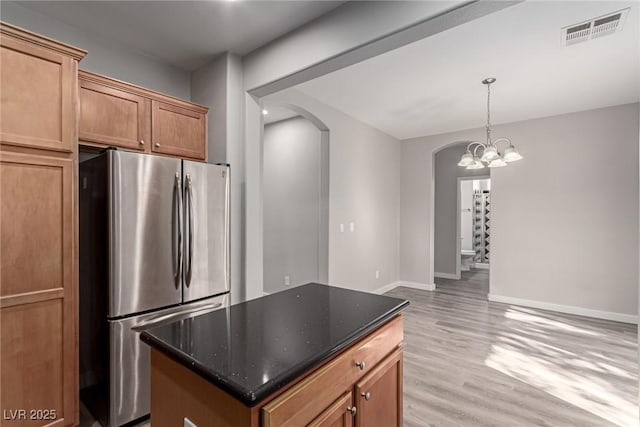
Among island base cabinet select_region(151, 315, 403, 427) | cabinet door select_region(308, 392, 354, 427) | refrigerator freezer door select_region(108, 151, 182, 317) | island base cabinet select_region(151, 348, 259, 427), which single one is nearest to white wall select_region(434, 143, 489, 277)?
island base cabinet select_region(151, 315, 403, 427)

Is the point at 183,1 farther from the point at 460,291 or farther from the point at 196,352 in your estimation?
the point at 460,291

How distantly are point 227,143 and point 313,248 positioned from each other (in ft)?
6.92

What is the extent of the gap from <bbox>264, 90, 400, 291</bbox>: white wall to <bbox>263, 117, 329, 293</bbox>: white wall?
226mm

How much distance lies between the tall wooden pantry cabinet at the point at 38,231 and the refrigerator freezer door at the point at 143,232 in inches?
8.1

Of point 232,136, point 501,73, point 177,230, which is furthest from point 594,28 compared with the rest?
point 177,230

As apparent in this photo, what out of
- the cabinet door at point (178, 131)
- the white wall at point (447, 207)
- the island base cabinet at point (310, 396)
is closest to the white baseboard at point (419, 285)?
the white wall at point (447, 207)

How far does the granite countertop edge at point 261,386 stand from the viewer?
2.72 feet

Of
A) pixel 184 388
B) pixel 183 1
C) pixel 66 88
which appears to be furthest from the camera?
pixel 183 1

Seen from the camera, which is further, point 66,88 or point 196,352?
point 66,88

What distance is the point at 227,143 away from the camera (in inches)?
103

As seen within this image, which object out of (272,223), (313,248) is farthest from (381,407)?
(272,223)

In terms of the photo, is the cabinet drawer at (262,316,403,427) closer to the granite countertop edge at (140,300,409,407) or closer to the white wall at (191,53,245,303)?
the granite countertop edge at (140,300,409,407)

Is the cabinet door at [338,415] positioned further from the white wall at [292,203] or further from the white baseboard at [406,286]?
the white baseboard at [406,286]

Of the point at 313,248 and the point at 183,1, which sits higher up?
the point at 183,1
